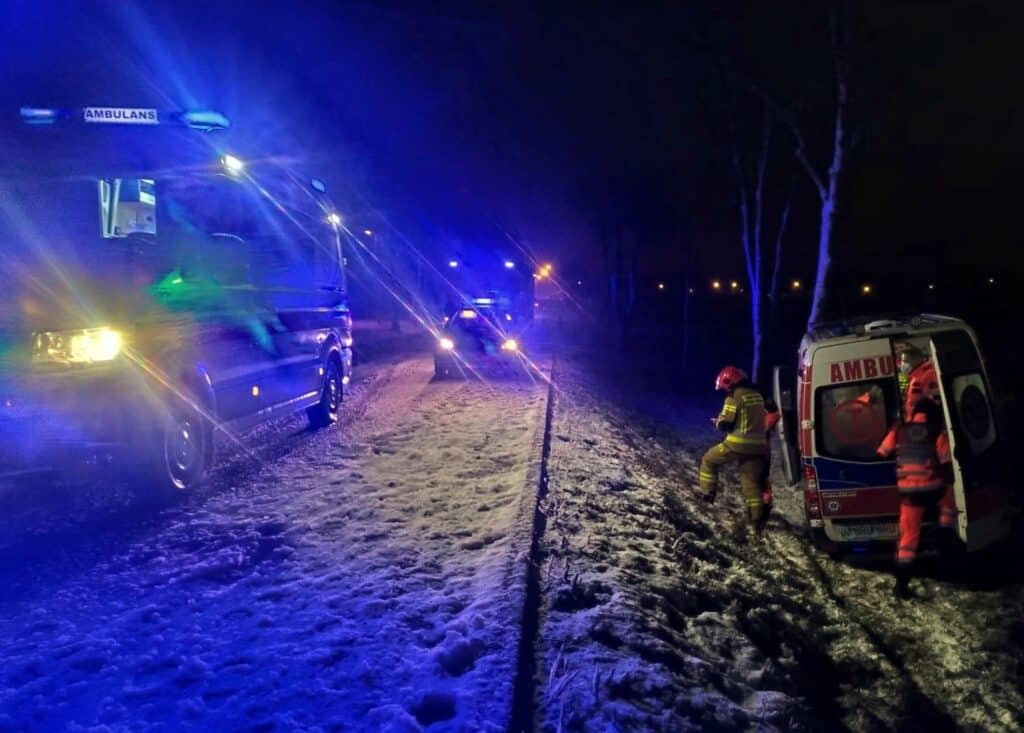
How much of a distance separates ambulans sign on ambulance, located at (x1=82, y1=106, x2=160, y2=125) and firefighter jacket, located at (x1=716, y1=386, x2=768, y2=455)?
262 inches

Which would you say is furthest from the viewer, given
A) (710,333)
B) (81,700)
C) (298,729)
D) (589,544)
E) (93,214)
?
(710,333)

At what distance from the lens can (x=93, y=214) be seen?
7078mm

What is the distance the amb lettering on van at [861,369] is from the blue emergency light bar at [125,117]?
668 centimetres

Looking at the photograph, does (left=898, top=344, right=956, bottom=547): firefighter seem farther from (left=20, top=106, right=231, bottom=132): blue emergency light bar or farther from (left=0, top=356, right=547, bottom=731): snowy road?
(left=20, top=106, right=231, bottom=132): blue emergency light bar

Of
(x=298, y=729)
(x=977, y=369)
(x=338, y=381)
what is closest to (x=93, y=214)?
(x=338, y=381)

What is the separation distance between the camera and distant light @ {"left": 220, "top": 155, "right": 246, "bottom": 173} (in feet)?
25.8

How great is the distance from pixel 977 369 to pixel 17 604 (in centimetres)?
759

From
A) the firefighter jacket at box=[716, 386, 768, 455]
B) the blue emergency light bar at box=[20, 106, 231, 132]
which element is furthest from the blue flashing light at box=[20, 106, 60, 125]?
the firefighter jacket at box=[716, 386, 768, 455]

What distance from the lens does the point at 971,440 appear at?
6320 mm

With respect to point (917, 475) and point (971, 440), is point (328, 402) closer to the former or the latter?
point (917, 475)

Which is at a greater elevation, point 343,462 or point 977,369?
point 977,369

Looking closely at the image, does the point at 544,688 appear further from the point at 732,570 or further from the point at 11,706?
the point at 732,570

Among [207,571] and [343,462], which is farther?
[343,462]

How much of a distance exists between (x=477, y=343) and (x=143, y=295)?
11.2m
